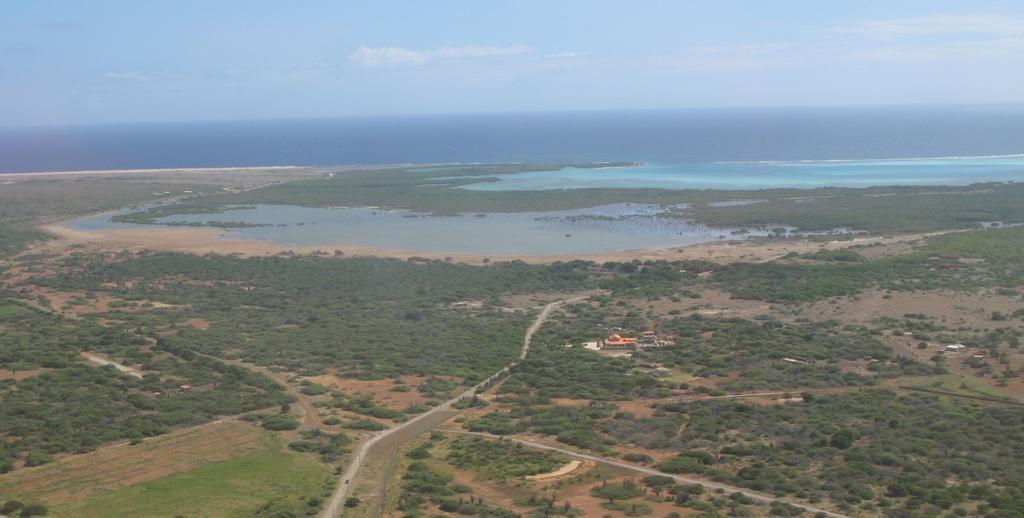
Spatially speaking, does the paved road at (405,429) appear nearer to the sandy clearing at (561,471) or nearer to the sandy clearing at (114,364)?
the sandy clearing at (561,471)

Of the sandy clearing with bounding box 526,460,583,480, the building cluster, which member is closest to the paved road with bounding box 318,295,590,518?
the building cluster

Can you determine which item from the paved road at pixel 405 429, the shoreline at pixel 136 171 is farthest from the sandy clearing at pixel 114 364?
the shoreline at pixel 136 171

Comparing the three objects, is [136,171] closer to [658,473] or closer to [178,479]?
[178,479]

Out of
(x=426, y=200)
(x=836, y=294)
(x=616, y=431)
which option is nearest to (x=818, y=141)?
(x=426, y=200)

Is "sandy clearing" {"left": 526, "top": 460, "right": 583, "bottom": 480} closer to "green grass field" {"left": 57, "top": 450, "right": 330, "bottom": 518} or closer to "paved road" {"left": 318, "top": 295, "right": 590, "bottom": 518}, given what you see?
"paved road" {"left": 318, "top": 295, "right": 590, "bottom": 518}

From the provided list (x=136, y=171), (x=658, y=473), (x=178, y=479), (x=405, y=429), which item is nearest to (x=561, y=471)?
(x=658, y=473)

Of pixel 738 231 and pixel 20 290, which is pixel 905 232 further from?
pixel 20 290
